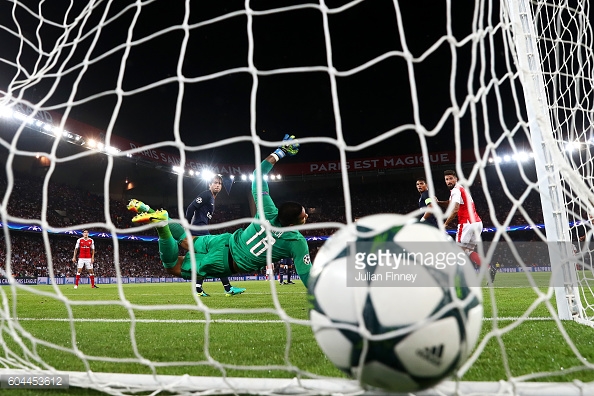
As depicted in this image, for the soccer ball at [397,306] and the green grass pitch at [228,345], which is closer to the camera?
the soccer ball at [397,306]

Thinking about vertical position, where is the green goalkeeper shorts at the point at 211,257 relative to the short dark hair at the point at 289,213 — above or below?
below

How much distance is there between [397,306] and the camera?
4.09 ft

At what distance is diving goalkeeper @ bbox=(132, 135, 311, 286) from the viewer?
3906 mm

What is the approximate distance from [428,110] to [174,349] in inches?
995

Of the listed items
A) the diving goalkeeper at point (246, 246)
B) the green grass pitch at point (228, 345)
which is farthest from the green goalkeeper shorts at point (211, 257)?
the green grass pitch at point (228, 345)

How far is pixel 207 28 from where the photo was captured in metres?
18.9

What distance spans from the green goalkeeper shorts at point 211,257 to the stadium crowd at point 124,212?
14393 mm

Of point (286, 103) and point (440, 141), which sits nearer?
point (286, 103)

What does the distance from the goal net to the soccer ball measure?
0.33ft

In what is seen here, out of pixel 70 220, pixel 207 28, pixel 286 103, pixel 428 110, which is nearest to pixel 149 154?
pixel 70 220

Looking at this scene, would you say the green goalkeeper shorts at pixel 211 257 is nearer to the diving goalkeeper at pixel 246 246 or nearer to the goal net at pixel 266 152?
the diving goalkeeper at pixel 246 246

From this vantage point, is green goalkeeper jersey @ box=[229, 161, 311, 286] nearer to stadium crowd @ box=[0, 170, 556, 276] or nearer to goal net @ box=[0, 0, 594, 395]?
goal net @ box=[0, 0, 594, 395]

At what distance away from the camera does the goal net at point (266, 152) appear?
183cm

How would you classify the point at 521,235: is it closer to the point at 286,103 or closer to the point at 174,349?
the point at 286,103
